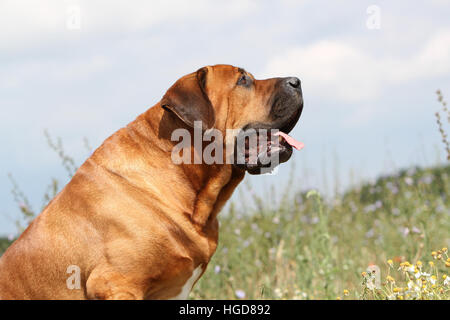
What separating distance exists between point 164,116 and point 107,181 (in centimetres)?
57

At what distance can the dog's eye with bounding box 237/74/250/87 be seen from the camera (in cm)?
386

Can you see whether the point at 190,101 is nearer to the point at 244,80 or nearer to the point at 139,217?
the point at 244,80

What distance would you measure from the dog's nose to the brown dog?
41cm

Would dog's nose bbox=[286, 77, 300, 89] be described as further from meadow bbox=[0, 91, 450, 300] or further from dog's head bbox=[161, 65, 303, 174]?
meadow bbox=[0, 91, 450, 300]

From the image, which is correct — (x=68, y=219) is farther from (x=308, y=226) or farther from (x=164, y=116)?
(x=308, y=226)

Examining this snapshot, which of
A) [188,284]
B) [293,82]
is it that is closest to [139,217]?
[188,284]

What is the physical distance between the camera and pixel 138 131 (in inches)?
142

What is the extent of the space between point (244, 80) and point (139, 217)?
128cm

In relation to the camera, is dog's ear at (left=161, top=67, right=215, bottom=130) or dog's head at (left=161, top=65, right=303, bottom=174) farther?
dog's head at (left=161, top=65, right=303, bottom=174)

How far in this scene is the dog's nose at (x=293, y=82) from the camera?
3916 millimetres

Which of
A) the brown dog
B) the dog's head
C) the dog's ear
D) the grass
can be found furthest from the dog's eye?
the grass

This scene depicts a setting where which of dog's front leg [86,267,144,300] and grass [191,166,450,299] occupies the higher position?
dog's front leg [86,267,144,300]

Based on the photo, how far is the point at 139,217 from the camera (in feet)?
10.7

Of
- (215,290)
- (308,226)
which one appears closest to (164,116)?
(215,290)
